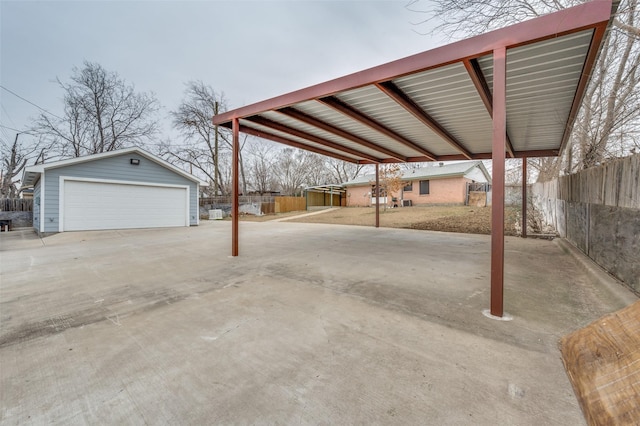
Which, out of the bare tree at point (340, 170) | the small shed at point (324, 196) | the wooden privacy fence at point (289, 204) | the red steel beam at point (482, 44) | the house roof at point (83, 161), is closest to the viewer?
the red steel beam at point (482, 44)

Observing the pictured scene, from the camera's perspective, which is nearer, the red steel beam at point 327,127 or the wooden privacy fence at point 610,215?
the wooden privacy fence at point 610,215

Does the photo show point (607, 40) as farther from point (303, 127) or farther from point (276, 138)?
point (276, 138)

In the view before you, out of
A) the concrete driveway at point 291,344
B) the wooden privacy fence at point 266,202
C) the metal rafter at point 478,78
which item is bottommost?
the concrete driveway at point 291,344

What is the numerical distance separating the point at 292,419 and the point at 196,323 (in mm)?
1483

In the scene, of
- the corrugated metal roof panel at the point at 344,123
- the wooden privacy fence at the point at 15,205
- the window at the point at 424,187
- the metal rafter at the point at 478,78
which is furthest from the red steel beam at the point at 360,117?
the wooden privacy fence at the point at 15,205

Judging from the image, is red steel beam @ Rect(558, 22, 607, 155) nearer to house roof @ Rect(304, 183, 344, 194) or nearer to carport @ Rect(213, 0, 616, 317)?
carport @ Rect(213, 0, 616, 317)

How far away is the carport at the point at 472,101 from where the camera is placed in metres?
2.51

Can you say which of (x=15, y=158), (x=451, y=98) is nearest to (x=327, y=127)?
(x=451, y=98)

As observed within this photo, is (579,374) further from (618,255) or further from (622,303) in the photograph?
(618,255)

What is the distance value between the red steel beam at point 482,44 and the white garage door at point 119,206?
9544 mm

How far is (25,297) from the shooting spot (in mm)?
3074

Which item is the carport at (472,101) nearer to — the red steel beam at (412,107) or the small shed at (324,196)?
the red steel beam at (412,107)

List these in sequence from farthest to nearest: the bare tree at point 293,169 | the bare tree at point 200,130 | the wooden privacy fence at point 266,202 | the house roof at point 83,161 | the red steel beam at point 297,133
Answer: the bare tree at point 293,169 → the bare tree at point 200,130 → the wooden privacy fence at point 266,202 → the house roof at point 83,161 → the red steel beam at point 297,133

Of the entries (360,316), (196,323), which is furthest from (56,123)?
(360,316)
